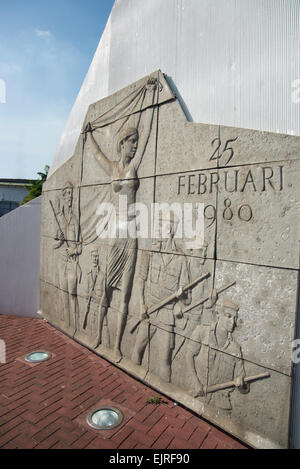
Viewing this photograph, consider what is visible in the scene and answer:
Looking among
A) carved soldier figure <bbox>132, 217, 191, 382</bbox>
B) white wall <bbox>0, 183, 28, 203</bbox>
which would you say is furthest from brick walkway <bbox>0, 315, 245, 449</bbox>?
white wall <bbox>0, 183, 28, 203</bbox>

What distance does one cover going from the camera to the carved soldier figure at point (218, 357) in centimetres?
284

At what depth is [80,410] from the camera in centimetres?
334

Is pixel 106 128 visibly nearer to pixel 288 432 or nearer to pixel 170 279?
pixel 170 279

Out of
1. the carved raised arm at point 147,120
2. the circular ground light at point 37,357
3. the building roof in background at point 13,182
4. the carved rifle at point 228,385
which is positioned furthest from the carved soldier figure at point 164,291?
the building roof in background at point 13,182

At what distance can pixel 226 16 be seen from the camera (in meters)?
3.12

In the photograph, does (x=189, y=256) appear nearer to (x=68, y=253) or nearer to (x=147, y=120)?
(x=147, y=120)

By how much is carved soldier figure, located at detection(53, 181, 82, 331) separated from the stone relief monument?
7cm

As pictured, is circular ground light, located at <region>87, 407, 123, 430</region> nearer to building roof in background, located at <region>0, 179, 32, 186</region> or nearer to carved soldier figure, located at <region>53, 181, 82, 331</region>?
carved soldier figure, located at <region>53, 181, 82, 331</region>

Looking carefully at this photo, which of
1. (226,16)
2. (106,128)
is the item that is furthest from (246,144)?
(106,128)

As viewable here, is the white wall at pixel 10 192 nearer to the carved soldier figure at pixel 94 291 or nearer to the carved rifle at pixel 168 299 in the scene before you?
the carved soldier figure at pixel 94 291

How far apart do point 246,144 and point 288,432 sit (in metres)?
2.63

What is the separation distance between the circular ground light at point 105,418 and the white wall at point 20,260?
12.6 feet

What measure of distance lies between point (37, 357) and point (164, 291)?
8.59 feet

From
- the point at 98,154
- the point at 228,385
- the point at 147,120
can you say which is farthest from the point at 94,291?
the point at 147,120
